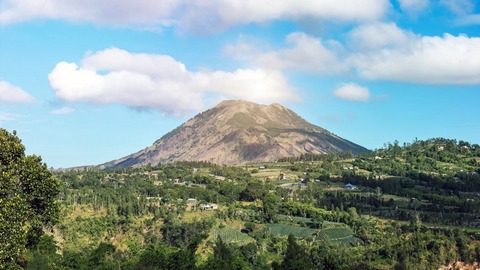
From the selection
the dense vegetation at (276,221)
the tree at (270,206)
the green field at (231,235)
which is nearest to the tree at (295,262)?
the dense vegetation at (276,221)

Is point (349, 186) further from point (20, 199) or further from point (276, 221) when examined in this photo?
point (20, 199)

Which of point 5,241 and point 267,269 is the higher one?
point 5,241

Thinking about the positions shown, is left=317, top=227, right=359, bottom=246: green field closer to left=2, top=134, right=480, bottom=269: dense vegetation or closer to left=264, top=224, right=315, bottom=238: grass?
left=2, top=134, right=480, bottom=269: dense vegetation

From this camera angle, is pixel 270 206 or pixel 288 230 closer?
pixel 288 230

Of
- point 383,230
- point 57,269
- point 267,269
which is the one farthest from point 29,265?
point 383,230

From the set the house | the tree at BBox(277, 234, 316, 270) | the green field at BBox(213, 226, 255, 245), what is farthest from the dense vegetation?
the tree at BBox(277, 234, 316, 270)

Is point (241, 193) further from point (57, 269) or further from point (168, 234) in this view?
point (57, 269)

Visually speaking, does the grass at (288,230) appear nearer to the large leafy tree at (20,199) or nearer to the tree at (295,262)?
the tree at (295,262)

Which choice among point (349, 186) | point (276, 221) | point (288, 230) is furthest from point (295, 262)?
point (349, 186)
